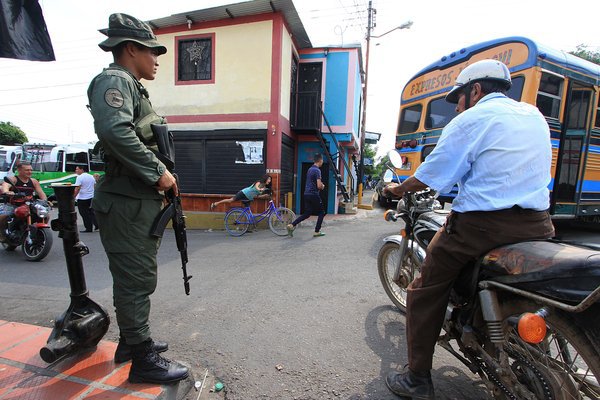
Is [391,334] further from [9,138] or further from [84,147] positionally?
[9,138]

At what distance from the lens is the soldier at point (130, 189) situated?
1.70m

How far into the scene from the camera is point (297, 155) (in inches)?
460

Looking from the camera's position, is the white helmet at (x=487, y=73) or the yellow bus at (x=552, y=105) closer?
the white helmet at (x=487, y=73)

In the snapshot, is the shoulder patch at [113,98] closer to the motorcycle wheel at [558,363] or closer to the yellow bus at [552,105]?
the motorcycle wheel at [558,363]

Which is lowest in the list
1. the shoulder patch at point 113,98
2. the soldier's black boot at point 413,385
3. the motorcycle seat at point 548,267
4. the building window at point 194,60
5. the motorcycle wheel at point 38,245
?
the motorcycle wheel at point 38,245

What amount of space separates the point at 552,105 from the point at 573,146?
1123 millimetres

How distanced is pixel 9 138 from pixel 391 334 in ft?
141

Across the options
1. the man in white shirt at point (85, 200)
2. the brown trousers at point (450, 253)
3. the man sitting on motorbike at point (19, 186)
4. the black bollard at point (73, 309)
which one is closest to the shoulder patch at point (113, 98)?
the black bollard at point (73, 309)

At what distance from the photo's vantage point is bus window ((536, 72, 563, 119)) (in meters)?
4.84

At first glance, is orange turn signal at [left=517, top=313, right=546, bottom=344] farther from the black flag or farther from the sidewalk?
the black flag

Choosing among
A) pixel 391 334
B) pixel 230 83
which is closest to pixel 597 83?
pixel 391 334

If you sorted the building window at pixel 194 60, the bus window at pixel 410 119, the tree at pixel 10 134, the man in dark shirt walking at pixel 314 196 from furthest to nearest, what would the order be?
1. the tree at pixel 10 134
2. the building window at pixel 194 60
3. the man in dark shirt walking at pixel 314 196
4. the bus window at pixel 410 119

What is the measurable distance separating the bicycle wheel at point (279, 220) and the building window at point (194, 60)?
15.4 ft

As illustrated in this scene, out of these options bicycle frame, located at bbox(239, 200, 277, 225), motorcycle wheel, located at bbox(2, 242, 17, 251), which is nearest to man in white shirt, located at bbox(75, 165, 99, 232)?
motorcycle wheel, located at bbox(2, 242, 17, 251)
